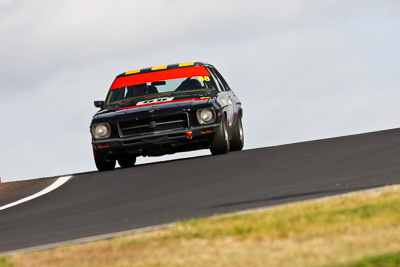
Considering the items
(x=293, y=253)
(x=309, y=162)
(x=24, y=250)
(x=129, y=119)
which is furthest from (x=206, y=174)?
(x=293, y=253)

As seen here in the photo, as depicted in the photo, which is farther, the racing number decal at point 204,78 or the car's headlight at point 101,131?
the racing number decal at point 204,78

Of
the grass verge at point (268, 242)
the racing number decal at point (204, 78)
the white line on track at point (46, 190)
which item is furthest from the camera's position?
the racing number decal at point (204, 78)

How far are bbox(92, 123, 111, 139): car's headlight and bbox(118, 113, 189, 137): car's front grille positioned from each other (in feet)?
0.66

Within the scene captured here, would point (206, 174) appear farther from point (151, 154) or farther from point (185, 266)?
point (185, 266)

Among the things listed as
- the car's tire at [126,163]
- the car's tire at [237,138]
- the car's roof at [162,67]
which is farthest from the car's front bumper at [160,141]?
the car's roof at [162,67]

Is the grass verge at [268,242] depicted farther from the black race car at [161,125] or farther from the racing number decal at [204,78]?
the racing number decal at [204,78]

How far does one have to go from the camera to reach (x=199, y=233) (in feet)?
27.6

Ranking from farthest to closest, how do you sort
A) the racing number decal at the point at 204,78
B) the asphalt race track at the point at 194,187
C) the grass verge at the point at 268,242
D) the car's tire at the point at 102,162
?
the racing number decal at the point at 204,78, the car's tire at the point at 102,162, the asphalt race track at the point at 194,187, the grass verge at the point at 268,242

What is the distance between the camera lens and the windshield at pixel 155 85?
17.3 metres

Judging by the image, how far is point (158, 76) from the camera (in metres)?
17.8

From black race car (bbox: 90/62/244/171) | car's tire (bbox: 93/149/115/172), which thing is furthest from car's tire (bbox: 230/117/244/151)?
car's tire (bbox: 93/149/115/172)

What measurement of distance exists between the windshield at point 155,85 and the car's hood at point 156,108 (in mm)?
516

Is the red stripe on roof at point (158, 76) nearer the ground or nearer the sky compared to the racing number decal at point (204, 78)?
nearer the sky

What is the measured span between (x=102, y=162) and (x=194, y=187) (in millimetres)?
4452
